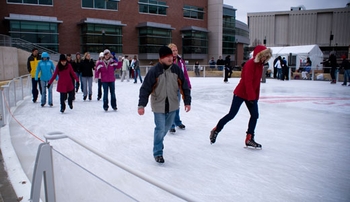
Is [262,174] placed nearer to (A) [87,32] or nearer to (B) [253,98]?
(B) [253,98]

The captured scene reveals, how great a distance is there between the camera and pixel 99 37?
110ft

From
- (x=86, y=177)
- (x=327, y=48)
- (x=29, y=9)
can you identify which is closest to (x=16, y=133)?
(x=86, y=177)

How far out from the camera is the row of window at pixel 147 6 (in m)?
30.7

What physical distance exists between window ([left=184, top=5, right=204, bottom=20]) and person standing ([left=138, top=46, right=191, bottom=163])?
4185 centimetres

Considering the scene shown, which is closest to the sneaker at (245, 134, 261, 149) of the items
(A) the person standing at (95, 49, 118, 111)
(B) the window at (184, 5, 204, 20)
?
(A) the person standing at (95, 49, 118, 111)

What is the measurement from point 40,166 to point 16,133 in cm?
377

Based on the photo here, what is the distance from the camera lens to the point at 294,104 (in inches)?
383

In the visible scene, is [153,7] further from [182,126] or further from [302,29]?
[182,126]

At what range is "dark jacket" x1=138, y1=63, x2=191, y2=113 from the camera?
12.9ft

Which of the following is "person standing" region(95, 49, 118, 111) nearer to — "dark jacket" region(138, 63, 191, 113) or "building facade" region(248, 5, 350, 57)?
"dark jacket" region(138, 63, 191, 113)

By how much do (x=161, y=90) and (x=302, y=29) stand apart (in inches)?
1953

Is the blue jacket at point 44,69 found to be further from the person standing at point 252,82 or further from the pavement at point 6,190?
the person standing at point 252,82

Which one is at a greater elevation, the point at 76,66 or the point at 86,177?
the point at 76,66

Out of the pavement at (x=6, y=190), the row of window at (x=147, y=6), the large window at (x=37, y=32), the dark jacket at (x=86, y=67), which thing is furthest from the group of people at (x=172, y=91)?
the row of window at (x=147, y=6)
